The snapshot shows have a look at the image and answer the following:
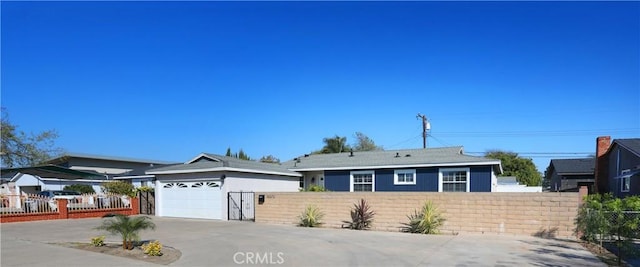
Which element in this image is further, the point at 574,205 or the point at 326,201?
the point at 326,201

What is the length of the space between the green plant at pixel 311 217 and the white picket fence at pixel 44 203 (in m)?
12.3

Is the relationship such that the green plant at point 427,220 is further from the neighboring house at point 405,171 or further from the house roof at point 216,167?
the house roof at point 216,167

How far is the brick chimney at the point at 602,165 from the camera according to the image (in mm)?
28188

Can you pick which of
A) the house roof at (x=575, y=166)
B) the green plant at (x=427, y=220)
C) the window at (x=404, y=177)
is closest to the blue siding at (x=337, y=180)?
the window at (x=404, y=177)

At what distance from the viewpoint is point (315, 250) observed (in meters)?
10.6

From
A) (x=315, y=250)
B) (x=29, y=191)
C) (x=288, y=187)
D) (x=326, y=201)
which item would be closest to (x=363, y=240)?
(x=315, y=250)

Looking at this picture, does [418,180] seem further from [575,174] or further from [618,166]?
[575,174]

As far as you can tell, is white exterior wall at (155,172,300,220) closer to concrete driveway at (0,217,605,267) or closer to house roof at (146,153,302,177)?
house roof at (146,153,302,177)

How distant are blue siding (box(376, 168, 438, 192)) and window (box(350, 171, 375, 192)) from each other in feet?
1.41

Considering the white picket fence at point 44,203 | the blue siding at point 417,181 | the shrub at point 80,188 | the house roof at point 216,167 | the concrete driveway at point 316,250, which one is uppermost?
the house roof at point 216,167

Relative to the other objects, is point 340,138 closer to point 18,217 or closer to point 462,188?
point 462,188

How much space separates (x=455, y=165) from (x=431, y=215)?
8.65 metres

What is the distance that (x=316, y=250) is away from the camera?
34.8 feet

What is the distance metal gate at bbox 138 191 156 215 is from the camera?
24484mm
